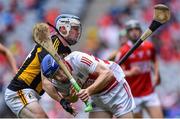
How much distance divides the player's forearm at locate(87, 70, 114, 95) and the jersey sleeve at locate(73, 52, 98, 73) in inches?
4.8

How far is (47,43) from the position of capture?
7133 mm

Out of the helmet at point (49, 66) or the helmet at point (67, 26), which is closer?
the helmet at point (49, 66)

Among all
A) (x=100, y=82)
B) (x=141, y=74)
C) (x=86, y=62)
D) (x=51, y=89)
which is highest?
(x=86, y=62)

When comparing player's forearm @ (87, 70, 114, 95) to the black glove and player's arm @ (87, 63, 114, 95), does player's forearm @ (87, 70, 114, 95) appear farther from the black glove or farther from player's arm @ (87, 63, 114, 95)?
the black glove

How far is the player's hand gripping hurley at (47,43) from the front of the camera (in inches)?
275

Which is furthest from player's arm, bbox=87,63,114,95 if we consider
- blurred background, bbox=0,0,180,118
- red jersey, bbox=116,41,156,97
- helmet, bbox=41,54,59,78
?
blurred background, bbox=0,0,180,118

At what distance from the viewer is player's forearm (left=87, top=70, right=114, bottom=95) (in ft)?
23.2

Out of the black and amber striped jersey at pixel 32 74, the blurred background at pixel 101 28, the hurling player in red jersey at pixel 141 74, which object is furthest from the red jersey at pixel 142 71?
the black and amber striped jersey at pixel 32 74

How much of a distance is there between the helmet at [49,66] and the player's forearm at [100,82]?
0.40m

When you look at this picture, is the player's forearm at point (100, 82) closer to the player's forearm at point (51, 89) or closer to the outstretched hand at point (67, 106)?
the outstretched hand at point (67, 106)

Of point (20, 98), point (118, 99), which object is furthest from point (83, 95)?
point (20, 98)

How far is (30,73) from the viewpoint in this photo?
314 inches

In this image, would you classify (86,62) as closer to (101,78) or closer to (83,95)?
(101,78)

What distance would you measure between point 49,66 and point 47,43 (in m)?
0.23
